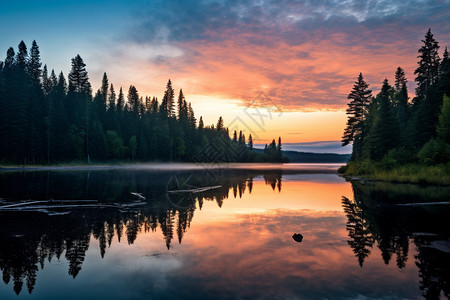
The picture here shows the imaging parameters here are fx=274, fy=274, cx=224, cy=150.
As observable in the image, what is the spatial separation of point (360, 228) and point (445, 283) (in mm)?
6449

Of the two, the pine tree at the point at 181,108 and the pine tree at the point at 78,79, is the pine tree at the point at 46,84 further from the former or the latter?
the pine tree at the point at 181,108

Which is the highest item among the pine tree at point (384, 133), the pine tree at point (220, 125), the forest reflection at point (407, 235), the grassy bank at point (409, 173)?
the pine tree at point (220, 125)

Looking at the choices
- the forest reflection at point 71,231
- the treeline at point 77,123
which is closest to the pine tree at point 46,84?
the treeline at point 77,123

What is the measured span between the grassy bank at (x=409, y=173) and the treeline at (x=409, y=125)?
99 cm

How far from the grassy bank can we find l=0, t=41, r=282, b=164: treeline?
225ft

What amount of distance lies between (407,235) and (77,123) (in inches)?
3323

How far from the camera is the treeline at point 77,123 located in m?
63.1

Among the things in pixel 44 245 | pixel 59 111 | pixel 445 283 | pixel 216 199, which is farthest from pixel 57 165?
pixel 445 283

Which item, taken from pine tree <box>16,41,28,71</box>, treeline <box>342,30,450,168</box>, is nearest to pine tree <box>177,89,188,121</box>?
pine tree <box>16,41,28,71</box>

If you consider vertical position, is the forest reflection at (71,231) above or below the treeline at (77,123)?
below

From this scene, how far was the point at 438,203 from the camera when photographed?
19.6 metres

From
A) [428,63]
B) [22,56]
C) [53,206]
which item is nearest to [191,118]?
[22,56]

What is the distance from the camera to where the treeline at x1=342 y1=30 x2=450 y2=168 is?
1467 inches

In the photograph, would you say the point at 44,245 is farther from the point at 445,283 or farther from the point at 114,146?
the point at 114,146
